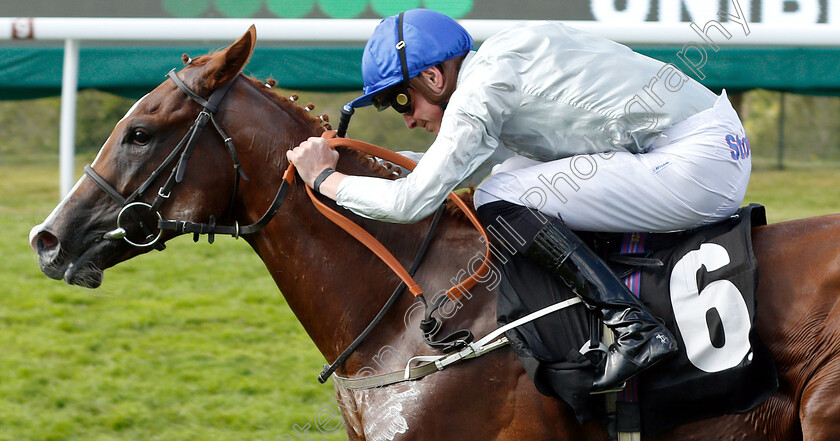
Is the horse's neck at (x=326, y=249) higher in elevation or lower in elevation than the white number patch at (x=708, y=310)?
higher

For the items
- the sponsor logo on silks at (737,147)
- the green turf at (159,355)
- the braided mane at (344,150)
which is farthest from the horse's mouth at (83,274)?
the sponsor logo on silks at (737,147)

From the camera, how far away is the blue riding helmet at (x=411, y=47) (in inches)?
101

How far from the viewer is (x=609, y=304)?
2371 mm

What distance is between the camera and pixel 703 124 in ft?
8.38

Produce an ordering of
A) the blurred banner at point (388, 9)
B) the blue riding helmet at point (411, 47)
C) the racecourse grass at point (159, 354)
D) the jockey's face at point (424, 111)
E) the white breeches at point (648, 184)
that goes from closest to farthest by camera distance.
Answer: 1. the white breeches at point (648, 184)
2. the blue riding helmet at point (411, 47)
3. the jockey's face at point (424, 111)
4. the racecourse grass at point (159, 354)
5. the blurred banner at point (388, 9)

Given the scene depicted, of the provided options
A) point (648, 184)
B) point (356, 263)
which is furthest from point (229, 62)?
point (648, 184)

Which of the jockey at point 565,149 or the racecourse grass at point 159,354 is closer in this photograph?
the jockey at point 565,149

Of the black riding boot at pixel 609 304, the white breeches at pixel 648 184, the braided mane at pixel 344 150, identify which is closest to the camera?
the black riding boot at pixel 609 304

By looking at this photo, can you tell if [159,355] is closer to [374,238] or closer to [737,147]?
[374,238]

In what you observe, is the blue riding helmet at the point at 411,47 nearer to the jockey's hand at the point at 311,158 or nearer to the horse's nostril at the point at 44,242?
the jockey's hand at the point at 311,158

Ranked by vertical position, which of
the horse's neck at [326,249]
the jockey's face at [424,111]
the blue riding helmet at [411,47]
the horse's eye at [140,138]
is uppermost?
the blue riding helmet at [411,47]

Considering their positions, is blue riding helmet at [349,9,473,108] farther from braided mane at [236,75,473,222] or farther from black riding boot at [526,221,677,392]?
black riding boot at [526,221,677,392]

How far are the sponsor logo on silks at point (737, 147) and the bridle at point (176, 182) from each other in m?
1.31

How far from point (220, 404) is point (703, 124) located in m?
3.06
